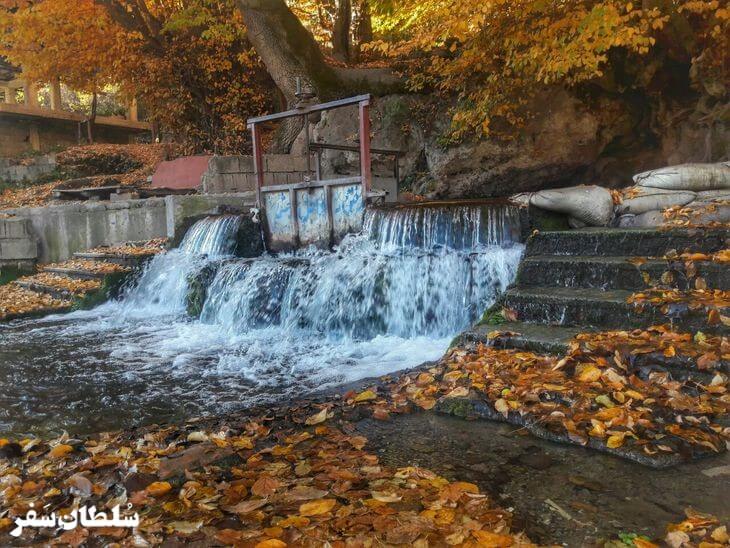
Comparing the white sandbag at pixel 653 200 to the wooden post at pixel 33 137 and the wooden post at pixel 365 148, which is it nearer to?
the wooden post at pixel 365 148

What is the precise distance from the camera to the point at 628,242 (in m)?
5.61

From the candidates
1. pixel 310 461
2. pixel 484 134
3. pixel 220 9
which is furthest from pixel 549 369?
pixel 220 9

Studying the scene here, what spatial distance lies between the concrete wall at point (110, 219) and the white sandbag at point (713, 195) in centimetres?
801

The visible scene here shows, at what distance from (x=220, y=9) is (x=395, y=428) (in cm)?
1552

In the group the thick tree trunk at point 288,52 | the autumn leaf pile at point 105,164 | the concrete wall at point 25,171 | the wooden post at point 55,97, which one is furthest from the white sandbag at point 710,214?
the wooden post at point 55,97

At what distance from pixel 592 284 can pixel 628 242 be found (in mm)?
716

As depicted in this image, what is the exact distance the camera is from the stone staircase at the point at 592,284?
4504mm

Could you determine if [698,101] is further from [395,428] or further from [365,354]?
[395,428]

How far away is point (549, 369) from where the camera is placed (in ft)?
13.2

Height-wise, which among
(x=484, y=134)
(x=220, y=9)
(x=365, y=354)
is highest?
(x=220, y=9)

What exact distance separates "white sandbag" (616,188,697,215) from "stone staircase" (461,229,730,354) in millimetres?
1577

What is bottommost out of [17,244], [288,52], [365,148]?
[17,244]

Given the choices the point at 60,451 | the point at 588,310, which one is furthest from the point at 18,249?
the point at 588,310

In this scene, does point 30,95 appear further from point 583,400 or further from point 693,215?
point 583,400
